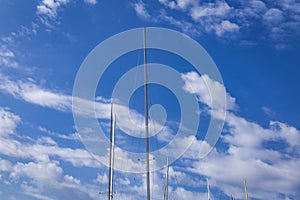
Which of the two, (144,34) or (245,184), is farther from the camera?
(245,184)

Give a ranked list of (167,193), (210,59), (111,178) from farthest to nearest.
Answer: (167,193) < (111,178) < (210,59)

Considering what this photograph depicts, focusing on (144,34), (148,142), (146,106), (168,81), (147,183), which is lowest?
(147,183)

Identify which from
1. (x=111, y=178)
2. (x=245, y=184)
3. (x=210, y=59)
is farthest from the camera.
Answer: (x=245, y=184)

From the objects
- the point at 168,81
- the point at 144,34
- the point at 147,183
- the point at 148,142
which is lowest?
the point at 147,183

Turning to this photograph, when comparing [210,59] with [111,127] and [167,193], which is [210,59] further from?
[167,193]


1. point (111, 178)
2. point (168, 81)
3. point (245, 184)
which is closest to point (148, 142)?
point (168, 81)

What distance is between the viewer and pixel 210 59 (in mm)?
47875

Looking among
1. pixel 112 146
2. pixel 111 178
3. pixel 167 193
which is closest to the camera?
pixel 111 178

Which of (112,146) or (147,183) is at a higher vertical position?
(112,146)

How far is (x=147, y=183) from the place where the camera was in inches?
1757

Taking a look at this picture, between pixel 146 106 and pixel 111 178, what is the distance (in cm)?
2459

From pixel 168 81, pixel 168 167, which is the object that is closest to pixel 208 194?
pixel 168 167

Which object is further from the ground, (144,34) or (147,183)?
(144,34)

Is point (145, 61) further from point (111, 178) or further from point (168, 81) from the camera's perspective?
point (111, 178)
